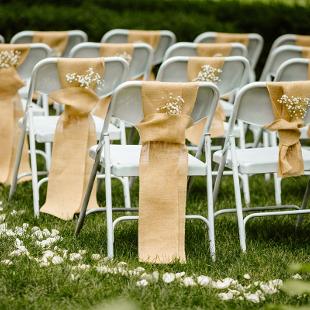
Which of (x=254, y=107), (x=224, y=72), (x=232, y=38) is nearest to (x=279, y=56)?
(x=232, y=38)

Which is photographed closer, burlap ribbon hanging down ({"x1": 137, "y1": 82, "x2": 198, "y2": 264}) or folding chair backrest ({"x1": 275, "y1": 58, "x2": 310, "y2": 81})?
burlap ribbon hanging down ({"x1": 137, "y1": 82, "x2": 198, "y2": 264})

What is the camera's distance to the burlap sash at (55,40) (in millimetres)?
8977

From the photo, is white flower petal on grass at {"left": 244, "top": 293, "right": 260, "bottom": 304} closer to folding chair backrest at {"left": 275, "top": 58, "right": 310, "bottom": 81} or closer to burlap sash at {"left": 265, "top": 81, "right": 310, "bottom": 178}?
burlap sash at {"left": 265, "top": 81, "right": 310, "bottom": 178}

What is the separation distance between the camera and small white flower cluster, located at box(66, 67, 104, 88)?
6.42 metres

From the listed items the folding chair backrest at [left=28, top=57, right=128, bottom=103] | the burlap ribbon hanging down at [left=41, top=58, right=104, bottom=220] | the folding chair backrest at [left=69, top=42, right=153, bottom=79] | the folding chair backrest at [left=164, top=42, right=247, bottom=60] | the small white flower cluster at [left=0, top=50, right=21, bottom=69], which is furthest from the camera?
the folding chair backrest at [left=164, top=42, right=247, bottom=60]

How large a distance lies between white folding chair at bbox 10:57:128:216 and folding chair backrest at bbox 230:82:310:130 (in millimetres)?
1158

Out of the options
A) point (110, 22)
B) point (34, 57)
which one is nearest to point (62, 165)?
point (34, 57)

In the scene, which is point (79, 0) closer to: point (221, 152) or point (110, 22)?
point (110, 22)

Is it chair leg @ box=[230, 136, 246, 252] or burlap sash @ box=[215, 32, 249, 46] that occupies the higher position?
burlap sash @ box=[215, 32, 249, 46]

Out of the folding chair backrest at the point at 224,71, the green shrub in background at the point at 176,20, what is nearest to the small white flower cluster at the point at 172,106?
the folding chair backrest at the point at 224,71

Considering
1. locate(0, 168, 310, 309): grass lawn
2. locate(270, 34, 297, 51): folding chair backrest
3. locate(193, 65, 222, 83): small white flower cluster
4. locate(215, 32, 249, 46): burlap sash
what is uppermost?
locate(193, 65, 222, 83): small white flower cluster

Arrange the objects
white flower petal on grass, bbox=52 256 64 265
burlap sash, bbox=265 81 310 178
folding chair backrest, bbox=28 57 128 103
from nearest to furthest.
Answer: white flower petal on grass, bbox=52 256 64 265 < burlap sash, bbox=265 81 310 178 < folding chair backrest, bbox=28 57 128 103

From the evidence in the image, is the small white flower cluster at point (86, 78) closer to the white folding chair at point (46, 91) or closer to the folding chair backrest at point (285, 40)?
the white folding chair at point (46, 91)

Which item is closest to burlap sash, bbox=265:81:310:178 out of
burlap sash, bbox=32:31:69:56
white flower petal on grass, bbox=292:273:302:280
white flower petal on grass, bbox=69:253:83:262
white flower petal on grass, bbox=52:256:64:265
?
white flower petal on grass, bbox=292:273:302:280
